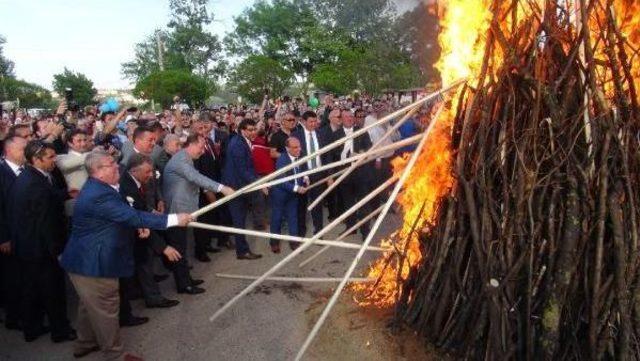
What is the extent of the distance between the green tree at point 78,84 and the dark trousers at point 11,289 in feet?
145

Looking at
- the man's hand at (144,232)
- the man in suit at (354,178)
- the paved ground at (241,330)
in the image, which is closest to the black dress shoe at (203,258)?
the paved ground at (241,330)

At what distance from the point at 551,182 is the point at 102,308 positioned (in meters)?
4.10

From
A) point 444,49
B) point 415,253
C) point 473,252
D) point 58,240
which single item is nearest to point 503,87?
point 444,49

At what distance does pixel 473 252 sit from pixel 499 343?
72cm

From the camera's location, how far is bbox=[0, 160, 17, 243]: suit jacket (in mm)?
5523

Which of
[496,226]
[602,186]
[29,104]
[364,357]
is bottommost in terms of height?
[364,357]

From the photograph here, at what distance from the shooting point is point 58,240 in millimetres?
5488

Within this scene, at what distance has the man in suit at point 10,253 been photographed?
5.70 metres

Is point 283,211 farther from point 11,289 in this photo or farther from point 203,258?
point 11,289

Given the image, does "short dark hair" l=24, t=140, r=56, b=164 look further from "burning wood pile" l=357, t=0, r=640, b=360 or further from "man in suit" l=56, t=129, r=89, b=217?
"burning wood pile" l=357, t=0, r=640, b=360

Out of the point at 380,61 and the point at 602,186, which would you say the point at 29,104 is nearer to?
the point at 380,61

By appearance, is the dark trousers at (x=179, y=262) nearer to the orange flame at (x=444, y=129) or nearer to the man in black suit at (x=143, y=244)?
the man in black suit at (x=143, y=244)

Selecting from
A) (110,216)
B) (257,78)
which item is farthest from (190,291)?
(257,78)

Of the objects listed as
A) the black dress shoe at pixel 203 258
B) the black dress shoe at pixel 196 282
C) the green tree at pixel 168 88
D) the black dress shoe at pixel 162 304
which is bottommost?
the black dress shoe at pixel 162 304
